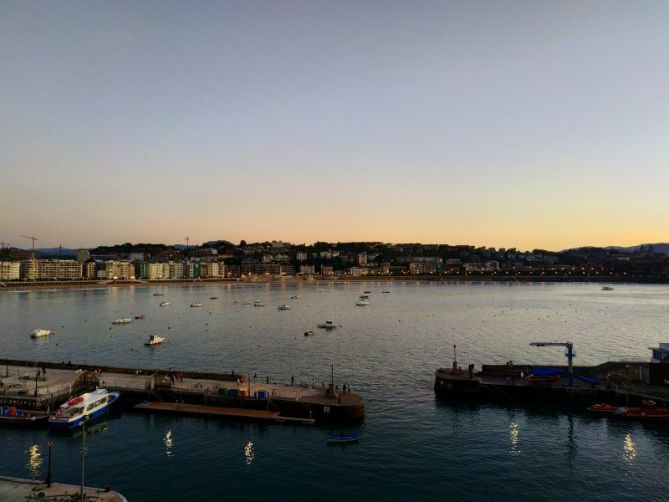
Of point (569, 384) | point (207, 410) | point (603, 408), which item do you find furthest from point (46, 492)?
point (569, 384)

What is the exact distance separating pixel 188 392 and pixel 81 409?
7.93 meters

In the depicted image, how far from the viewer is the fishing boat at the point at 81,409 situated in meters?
34.7

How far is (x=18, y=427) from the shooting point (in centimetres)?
3497

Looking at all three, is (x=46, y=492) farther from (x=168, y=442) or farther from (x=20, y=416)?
(x=20, y=416)

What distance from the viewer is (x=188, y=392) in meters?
39.4

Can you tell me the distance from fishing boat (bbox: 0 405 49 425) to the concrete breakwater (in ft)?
4.16

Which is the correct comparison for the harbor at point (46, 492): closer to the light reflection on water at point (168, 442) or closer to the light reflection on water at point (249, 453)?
the light reflection on water at point (168, 442)

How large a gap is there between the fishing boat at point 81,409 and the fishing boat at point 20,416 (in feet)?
4.02

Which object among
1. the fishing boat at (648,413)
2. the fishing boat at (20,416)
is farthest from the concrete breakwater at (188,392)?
the fishing boat at (648,413)

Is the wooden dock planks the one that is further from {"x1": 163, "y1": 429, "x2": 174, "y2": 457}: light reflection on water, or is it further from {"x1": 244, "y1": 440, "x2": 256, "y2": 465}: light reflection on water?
{"x1": 244, "y1": 440, "x2": 256, "y2": 465}: light reflection on water

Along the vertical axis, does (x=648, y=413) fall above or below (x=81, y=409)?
below

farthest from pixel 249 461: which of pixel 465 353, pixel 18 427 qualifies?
pixel 465 353

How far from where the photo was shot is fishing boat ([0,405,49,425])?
35312 mm

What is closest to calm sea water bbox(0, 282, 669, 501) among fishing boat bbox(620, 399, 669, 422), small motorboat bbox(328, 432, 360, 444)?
small motorboat bbox(328, 432, 360, 444)
